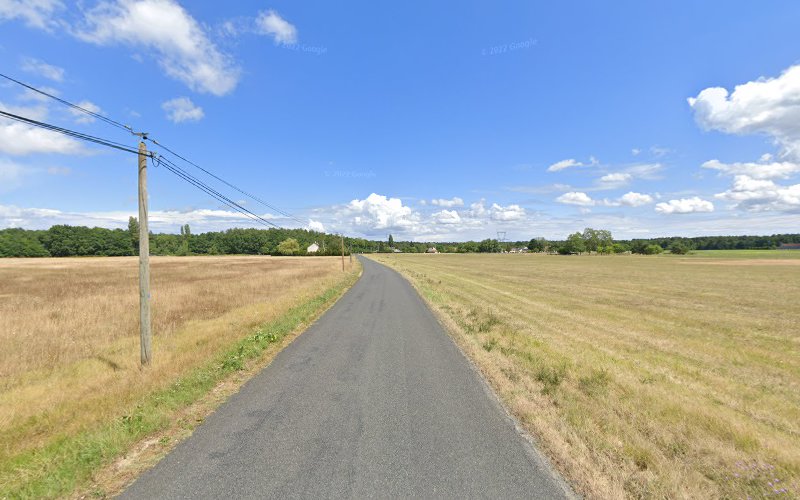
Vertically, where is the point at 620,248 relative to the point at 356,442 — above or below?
above

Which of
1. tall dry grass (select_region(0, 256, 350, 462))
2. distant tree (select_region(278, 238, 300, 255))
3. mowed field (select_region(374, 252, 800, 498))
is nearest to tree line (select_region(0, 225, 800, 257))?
distant tree (select_region(278, 238, 300, 255))

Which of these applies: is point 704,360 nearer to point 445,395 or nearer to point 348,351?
point 445,395

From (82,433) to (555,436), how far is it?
23.9 ft

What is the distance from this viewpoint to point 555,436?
5020mm

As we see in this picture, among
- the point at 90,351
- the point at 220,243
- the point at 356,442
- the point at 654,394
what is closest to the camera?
the point at 356,442

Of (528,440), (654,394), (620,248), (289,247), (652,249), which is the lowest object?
(654,394)

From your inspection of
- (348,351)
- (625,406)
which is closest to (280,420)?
(348,351)

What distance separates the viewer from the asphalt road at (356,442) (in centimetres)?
393

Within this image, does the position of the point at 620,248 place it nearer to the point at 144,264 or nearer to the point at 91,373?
the point at 144,264

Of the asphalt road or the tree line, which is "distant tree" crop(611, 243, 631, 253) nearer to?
the tree line

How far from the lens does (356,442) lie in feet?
16.0

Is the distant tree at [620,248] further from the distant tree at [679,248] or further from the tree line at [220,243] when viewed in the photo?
the distant tree at [679,248]

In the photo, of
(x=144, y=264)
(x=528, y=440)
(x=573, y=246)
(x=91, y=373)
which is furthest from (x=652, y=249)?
(x=91, y=373)

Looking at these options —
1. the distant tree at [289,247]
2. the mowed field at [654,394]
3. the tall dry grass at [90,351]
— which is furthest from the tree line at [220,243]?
the mowed field at [654,394]
